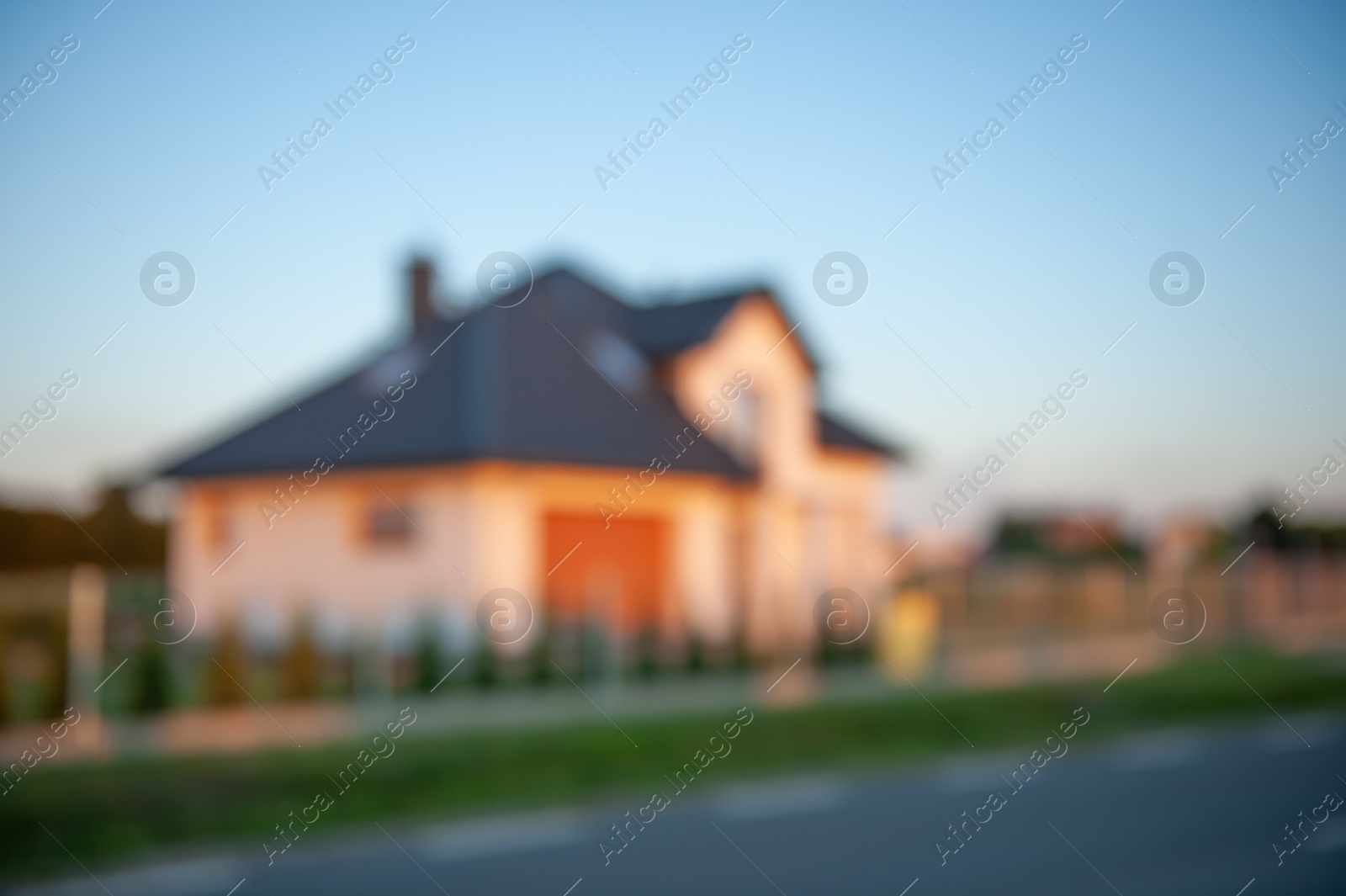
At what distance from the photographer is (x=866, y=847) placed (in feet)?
28.0

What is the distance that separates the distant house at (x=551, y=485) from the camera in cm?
1862

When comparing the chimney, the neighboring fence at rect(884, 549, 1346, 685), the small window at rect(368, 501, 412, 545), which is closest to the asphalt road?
the neighboring fence at rect(884, 549, 1346, 685)

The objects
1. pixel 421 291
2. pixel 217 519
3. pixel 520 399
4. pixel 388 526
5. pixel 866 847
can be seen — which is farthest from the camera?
pixel 421 291

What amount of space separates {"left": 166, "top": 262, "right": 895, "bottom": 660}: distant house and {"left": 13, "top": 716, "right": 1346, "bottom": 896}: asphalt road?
20.4ft

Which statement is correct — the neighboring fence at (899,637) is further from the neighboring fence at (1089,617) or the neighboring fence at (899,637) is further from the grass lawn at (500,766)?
the grass lawn at (500,766)

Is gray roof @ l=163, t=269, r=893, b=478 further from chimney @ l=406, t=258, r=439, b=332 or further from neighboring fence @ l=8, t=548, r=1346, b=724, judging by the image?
neighboring fence @ l=8, t=548, r=1346, b=724

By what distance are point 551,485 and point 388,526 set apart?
8.61 feet

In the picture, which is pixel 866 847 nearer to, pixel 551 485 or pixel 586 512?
pixel 551 485

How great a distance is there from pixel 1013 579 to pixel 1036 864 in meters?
15.6

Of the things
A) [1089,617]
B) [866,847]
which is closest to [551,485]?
[1089,617]

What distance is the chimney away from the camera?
2419 centimetres

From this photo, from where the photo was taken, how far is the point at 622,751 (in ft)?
40.2

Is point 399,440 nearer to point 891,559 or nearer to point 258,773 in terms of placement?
point 258,773

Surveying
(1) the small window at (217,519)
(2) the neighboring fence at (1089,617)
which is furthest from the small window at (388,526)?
(2) the neighboring fence at (1089,617)
